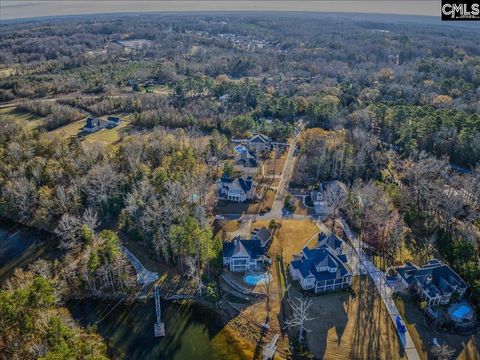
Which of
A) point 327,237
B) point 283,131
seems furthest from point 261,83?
point 327,237

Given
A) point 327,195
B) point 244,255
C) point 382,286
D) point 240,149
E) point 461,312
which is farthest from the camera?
point 240,149

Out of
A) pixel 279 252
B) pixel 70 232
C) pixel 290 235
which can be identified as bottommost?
pixel 279 252

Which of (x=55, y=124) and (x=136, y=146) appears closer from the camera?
(x=136, y=146)

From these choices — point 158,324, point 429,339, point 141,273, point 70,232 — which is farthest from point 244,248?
point 70,232

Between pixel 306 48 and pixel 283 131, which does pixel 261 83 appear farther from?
pixel 306 48

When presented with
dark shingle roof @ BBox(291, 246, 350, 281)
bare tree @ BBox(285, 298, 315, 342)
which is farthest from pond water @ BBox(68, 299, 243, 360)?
dark shingle roof @ BBox(291, 246, 350, 281)

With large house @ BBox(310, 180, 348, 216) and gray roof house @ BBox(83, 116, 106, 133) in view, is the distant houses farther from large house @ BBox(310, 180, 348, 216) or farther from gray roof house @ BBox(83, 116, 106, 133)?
large house @ BBox(310, 180, 348, 216)

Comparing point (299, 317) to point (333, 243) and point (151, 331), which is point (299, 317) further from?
point (151, 331)
